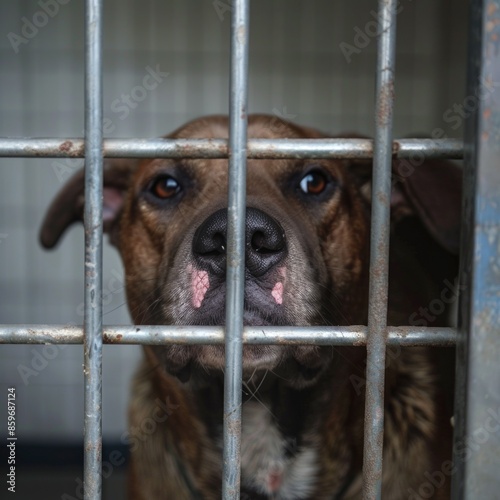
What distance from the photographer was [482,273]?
3.42ft

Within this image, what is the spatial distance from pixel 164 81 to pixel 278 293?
9.42 ft

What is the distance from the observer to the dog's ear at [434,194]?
2.03 metres

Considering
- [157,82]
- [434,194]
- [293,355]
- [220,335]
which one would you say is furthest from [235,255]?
[157,82]

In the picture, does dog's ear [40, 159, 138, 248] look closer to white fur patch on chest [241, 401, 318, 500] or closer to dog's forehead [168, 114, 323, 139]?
dog's forehead [168, 114, 323, 139]

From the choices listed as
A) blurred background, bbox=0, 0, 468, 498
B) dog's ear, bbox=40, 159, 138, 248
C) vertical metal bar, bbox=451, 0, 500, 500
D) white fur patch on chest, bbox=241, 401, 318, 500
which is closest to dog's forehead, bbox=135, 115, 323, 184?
dog's ear, bbox=40, 159, 138, 248

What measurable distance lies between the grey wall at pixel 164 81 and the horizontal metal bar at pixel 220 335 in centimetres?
285

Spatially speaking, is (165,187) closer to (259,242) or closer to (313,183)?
(313,183)

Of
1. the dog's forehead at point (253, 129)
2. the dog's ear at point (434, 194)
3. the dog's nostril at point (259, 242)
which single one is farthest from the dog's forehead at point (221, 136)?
the dog's nostril at point (259, 242)

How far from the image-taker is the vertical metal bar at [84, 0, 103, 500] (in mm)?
1089

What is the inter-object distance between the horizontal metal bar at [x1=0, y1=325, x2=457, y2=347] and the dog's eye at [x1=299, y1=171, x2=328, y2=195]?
97cm

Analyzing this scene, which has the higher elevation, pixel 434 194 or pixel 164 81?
pixel 164 81

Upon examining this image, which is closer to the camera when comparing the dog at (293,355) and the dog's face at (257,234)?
the dog's face at (257,234)

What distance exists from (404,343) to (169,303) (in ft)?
2.29

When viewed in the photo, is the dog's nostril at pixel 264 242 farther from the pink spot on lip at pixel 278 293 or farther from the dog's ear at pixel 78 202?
the dog's ear at pixel 78 202
